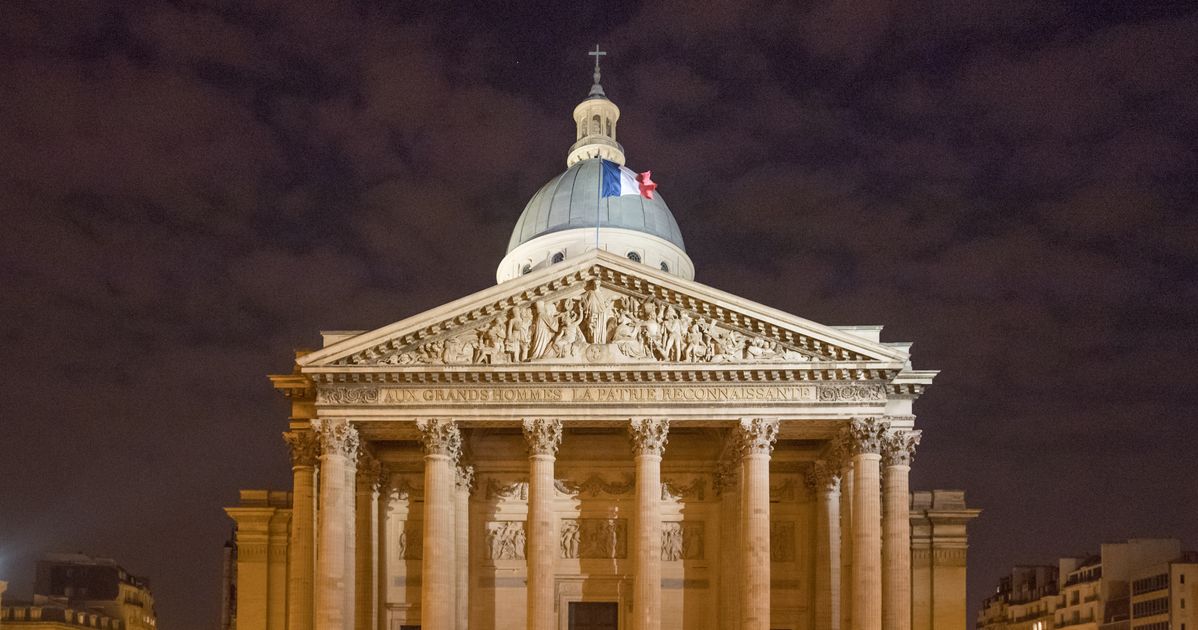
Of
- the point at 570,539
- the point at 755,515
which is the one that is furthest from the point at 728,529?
the point at 570,539

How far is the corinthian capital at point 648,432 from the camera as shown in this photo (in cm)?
3647

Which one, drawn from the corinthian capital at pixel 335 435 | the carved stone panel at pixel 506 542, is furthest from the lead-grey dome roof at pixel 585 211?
the corinthian capital at pixel 335 435

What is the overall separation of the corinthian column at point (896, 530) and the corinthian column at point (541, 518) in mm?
9527

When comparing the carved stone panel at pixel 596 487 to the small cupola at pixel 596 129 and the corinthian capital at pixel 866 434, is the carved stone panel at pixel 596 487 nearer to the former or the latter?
the corinthian capital at pixel 866 434

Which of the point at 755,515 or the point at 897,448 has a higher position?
the point at 897,448

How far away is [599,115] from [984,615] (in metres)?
64.7

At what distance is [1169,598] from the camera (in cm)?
6969

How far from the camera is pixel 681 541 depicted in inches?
1662

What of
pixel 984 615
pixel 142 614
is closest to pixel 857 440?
pixel 984 615

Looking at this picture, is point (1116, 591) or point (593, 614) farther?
point (1116, 591)

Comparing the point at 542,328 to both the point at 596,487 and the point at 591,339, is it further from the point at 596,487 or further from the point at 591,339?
the point at 596,487

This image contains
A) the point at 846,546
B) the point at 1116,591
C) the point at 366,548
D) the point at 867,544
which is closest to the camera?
the point at 867,544

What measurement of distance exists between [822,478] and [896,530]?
4.51 metres

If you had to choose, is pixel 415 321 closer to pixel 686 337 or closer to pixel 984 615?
pixel 686 337
